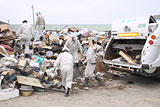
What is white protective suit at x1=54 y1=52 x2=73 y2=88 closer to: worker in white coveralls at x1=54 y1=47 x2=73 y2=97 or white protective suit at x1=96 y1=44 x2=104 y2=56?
worker in white coveralls at x1=54 y1=47 x2=73 y2=97

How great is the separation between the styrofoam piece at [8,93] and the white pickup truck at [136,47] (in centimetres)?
363

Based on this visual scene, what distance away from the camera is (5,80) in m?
4.92

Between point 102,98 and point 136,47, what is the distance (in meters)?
2.36

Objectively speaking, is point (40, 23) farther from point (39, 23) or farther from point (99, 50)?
point (99, 50)

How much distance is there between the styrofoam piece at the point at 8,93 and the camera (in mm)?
4367

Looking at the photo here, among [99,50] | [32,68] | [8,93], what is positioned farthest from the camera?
[99,50]

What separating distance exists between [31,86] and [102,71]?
3847 mm

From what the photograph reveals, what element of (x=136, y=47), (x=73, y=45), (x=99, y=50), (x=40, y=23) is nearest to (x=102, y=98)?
(x=136, y=47)

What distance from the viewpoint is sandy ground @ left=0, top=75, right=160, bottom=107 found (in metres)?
4.25

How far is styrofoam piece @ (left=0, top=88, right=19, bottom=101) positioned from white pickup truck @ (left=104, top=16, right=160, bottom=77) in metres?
3.63

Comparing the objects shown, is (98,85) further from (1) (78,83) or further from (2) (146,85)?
(2) (146,85)

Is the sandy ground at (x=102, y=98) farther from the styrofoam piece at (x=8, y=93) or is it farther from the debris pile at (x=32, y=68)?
the debris pile at (x=32, y=68)

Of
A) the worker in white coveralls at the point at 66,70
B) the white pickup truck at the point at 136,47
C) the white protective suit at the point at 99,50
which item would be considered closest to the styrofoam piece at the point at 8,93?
the worker in white coveralls at the point at 66,70

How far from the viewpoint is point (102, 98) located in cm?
478
